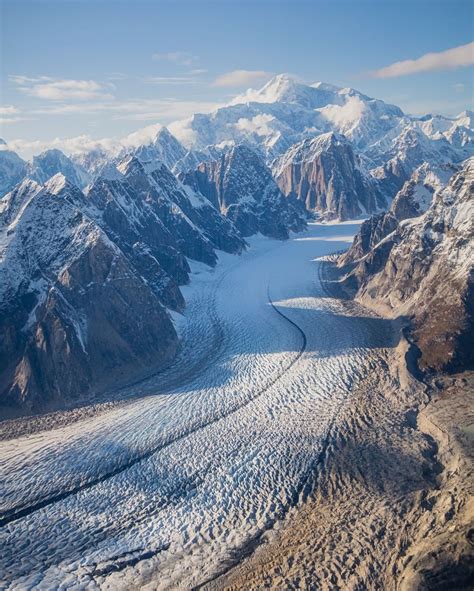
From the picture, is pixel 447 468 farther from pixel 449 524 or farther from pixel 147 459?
pixel 147 459

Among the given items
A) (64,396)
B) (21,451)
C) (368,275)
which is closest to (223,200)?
(368,275)

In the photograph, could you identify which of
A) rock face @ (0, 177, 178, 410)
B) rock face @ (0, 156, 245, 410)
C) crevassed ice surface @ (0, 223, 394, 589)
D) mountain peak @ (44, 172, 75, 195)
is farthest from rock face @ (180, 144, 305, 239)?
rock face @ (0, 177, 178, 410)

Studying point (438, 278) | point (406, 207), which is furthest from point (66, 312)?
point (406, 207)

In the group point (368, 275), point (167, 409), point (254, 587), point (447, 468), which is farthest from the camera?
point (368, 275)

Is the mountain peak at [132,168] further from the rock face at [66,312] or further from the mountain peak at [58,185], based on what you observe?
the rock face at [66,312]

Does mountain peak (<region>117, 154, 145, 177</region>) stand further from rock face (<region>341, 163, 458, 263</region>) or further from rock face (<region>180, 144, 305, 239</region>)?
rock face (<region>341, 163, 458, 263</region>)

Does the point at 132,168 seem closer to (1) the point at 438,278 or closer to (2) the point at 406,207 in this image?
(2) the point at 406,207

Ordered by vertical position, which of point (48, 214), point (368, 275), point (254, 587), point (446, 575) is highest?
point (48, 214)
